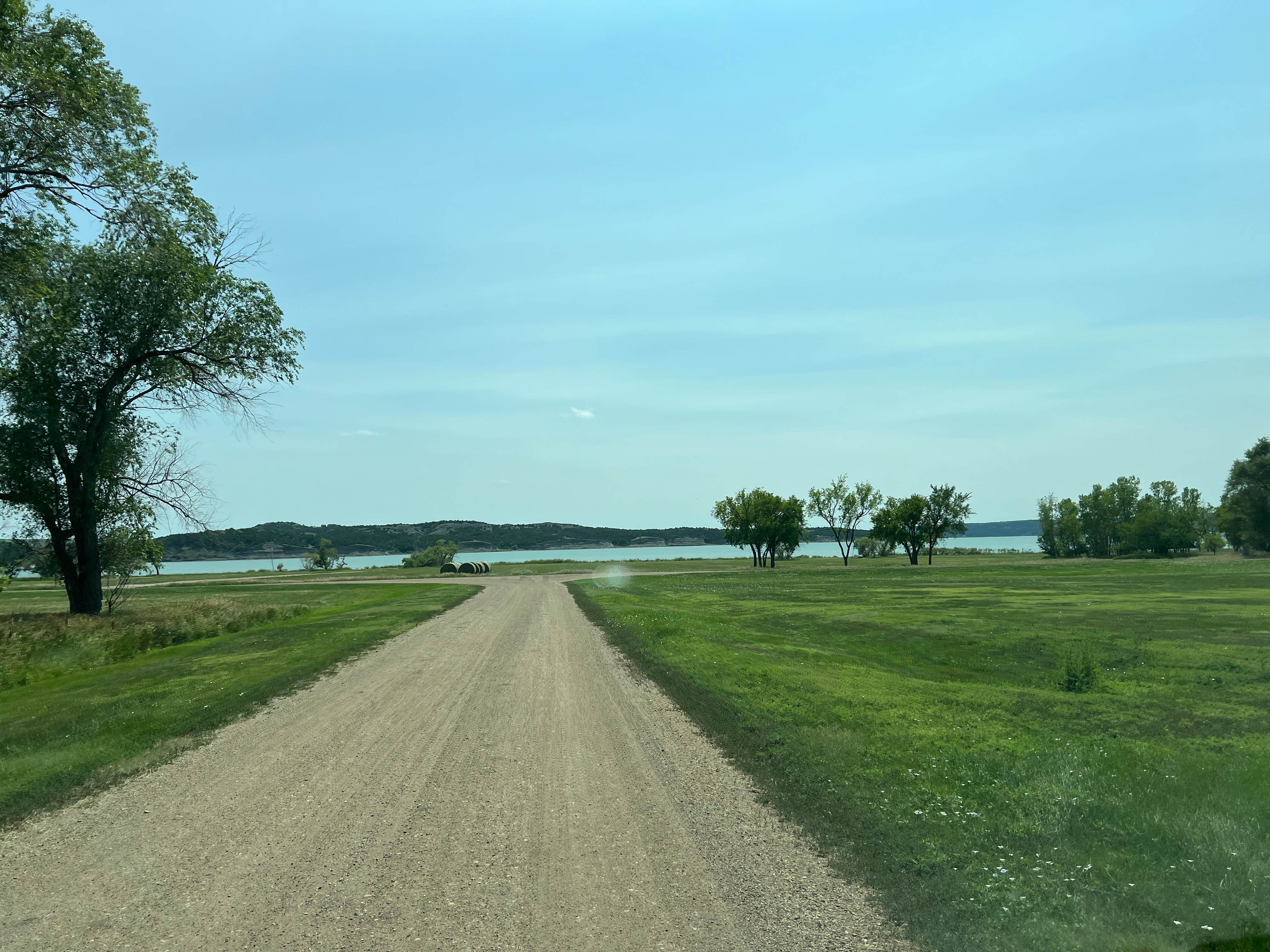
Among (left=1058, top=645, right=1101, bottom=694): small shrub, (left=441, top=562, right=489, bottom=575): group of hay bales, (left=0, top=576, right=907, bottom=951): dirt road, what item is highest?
(left=0, top=576, right=907, bottom=951): dirt road

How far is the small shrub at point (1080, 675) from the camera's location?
1563cm

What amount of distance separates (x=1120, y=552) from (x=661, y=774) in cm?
14012

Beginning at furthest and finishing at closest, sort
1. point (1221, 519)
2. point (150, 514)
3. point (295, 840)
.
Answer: point (1221, 519) → point (150, 514) → point (295, 840)

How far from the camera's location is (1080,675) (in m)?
15.9

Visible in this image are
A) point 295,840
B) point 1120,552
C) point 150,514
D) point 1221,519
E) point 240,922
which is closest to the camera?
point 240,922

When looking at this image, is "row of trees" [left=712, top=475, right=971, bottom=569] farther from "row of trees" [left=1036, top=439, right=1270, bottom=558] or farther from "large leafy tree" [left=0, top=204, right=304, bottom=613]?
"large leafy tree" [left=0, top=204, right=304, bottom=613]

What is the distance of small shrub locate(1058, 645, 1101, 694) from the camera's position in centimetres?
1563

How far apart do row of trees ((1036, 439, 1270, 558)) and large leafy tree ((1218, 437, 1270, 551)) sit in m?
0.08

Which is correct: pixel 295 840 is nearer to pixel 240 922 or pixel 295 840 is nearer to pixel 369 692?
pixel 240 922

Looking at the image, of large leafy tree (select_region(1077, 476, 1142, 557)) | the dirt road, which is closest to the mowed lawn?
the dirt road

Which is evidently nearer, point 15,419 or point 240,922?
point 240,922

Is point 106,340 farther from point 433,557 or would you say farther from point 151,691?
point 433,557

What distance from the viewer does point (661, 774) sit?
8875mm

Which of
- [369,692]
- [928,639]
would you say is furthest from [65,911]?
[928,639]
